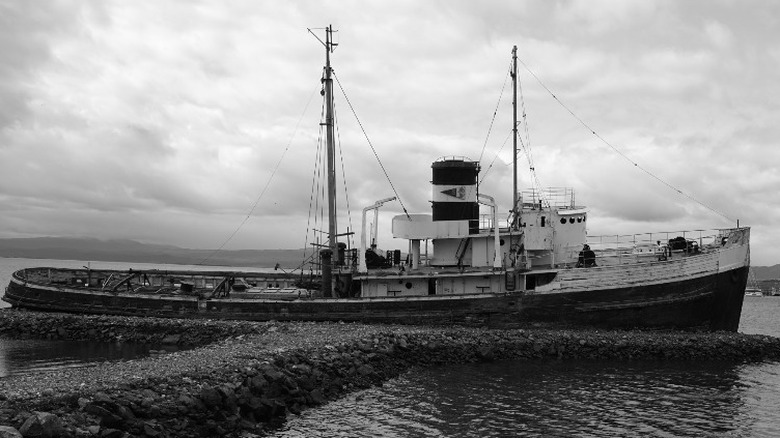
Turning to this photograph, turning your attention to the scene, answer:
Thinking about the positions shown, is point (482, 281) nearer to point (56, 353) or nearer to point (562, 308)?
point (562, 308)

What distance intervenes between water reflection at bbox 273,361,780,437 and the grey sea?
1.1 inches

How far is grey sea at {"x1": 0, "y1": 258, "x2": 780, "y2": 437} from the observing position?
1828 cm

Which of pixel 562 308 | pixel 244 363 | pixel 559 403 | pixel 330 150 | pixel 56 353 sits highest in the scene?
pixel 330 150

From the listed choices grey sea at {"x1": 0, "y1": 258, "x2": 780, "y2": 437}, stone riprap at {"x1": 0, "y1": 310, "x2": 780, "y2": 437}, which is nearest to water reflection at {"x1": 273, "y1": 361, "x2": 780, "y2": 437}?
grey sea at {"x1": 0, "y1": 258, "x2": 780, "y2": 437}

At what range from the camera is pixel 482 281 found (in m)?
34.2

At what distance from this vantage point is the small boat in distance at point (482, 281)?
106ft

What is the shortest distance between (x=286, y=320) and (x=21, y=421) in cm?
2163

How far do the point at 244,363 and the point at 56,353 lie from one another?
1405cm

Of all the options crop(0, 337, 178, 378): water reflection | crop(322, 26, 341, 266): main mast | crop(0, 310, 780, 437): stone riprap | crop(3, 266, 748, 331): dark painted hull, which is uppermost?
crop(322, 26, 341, 266): main mast

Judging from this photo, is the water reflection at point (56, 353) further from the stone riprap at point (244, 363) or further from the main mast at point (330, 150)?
the main mast at point (330, 150)

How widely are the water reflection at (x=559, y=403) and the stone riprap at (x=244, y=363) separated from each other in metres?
1.00

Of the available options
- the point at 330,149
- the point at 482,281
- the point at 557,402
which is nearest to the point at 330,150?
the point at 330,149

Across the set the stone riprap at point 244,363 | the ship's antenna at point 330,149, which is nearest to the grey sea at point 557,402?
the stone riprap at point 244,363

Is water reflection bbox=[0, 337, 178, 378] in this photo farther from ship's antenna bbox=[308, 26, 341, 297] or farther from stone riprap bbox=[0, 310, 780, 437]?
ship's antenna bbox=[308, 26, 341, 297]
